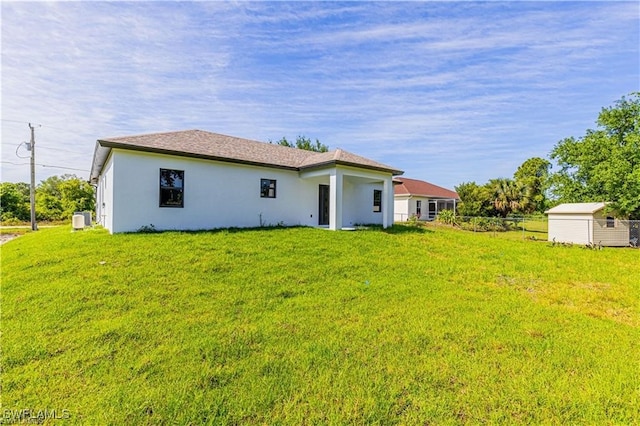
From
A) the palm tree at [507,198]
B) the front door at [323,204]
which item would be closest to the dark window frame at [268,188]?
the front door at [323,204]

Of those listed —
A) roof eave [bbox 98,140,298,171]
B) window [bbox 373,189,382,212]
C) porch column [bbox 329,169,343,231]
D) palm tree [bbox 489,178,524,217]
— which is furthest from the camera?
palm tree [bbox 489,178,524,217]

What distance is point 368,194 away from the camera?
56.5ft

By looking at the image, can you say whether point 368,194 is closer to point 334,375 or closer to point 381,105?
point 381,105

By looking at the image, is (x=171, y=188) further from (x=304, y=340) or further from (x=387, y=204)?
(x=387, y=204)

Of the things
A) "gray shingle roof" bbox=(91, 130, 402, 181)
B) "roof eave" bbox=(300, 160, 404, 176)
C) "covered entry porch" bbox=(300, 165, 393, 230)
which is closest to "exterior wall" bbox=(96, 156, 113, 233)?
"gray shingle roof" bbox=(91, 130, 402, 181)

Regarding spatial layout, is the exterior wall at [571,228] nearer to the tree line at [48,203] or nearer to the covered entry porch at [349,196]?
the covered entry porch at [349,196]

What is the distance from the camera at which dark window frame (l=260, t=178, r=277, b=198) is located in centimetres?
1327

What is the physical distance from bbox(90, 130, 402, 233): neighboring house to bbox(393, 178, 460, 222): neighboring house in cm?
1309

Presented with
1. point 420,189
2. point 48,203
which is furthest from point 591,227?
point 48,203

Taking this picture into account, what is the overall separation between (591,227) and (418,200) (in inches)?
586

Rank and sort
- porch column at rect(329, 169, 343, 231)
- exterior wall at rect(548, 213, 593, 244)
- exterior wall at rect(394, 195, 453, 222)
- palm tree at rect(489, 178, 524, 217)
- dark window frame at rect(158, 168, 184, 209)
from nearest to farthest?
dark window frame at rect(158, 168, 184, 209) < porch column at rect(329, 169, 343, 231) < exterior wall at rect(548, 213, 593, 244) < palm tree at rect(489, 178, 524, 217) < exterior wall at rect(394, 195, 453, 222)

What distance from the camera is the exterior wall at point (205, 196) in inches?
397

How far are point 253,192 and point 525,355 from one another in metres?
11.0

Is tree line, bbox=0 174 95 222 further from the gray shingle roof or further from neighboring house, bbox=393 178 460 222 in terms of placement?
neighboring house, bbox=393 178 460 222
